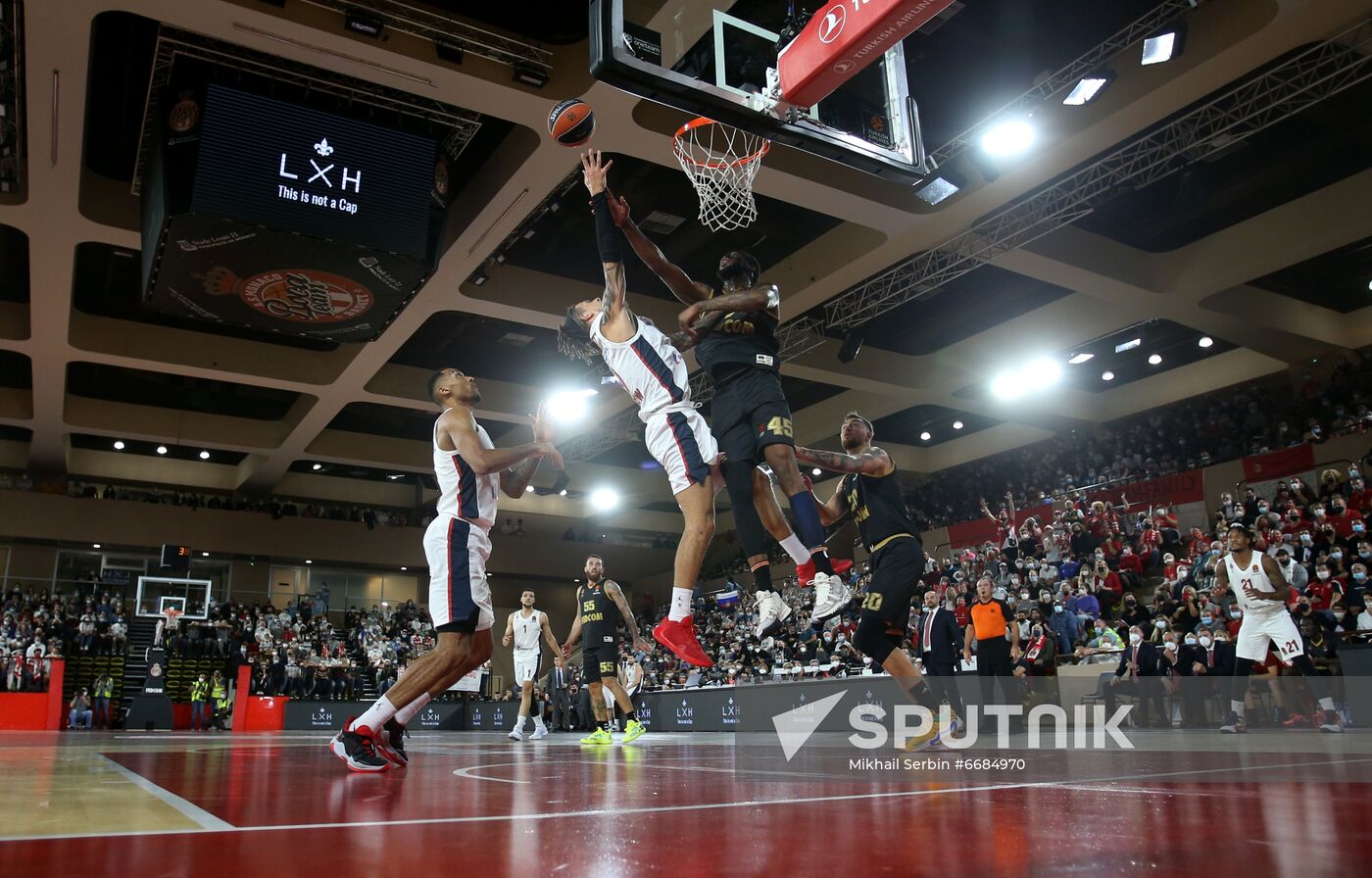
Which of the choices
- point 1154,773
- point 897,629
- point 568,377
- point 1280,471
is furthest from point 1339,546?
point 568,377

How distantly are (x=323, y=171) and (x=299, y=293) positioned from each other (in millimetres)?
1841

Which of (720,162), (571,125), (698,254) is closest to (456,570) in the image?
(571,125)

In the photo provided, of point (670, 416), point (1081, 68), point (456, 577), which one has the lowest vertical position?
point (456, 577)

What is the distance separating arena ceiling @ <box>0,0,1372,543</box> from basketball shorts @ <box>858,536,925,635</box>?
6.52 meters

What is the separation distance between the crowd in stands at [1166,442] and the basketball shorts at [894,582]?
1509cm

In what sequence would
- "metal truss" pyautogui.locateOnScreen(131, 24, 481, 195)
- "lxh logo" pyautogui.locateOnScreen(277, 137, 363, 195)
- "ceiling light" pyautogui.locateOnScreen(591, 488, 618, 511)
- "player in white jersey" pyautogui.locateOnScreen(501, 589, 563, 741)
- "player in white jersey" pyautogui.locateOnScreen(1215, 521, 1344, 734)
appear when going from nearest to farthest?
"player in white jersey" pyautogui.locateOnScreen(1215, 521, 1344, 734) → "lxh logo" pyautogui.locateOnScreen(277, 137, 363, 195) → "metal truss" pyautogui.locateOnScreen(131, 24, 481, 195) → "player in white jersey" pyautogui.locateOnScreen(501, 589, 563, 741) → "ceiling light" pyautogui.locateOnScreen(591, 488, 618, 511)

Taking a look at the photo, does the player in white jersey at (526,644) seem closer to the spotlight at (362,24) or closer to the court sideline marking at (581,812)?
the spotlight at (362,24)

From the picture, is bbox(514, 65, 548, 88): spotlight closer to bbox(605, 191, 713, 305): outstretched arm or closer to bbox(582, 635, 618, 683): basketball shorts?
bbox(605, 191, 713, 305): outstretched arm

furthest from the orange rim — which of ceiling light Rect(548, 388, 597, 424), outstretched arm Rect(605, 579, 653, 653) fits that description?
ceiling light Rect(548, 388, 597, 424)

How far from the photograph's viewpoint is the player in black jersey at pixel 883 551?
227 inches

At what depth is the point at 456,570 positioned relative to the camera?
484 centimetres

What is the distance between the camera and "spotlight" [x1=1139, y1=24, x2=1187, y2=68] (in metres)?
9.55

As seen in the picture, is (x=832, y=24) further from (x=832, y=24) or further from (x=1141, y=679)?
(x=1141, y=679)

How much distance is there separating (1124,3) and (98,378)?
21.6m
